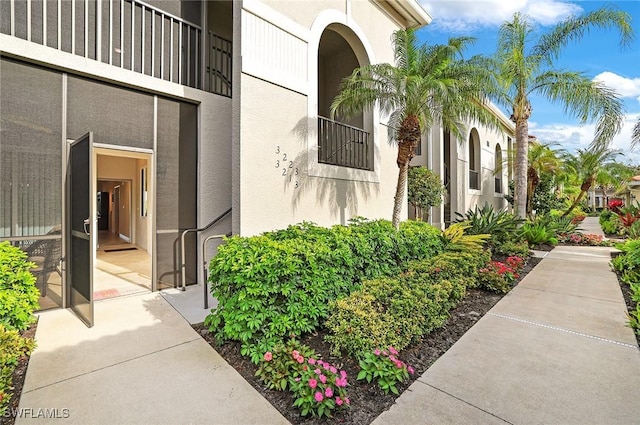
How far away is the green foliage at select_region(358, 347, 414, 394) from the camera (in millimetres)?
2619

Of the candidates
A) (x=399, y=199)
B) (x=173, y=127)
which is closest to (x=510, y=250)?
(x=399, y=199)

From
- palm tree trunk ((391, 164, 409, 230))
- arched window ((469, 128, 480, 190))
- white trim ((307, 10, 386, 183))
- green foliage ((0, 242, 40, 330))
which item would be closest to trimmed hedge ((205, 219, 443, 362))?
green foliage ((0, 242, 40, 330))

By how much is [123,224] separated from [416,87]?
12.8 meters

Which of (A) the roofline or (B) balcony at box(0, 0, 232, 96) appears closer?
(B) balcony at box(0, 0, 232, 96)

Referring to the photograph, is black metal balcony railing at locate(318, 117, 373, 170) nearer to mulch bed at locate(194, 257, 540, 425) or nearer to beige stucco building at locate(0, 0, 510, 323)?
beige stucco building at locate(0, 0, 510, 323)

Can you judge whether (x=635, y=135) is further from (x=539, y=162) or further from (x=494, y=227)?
(x=539, y=162)

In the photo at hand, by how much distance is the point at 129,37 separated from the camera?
201 inches

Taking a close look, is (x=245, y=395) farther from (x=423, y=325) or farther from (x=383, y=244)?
(x=383, y=244)

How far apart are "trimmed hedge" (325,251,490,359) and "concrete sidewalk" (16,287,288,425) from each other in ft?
3.41

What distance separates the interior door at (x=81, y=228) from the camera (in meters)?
3.86

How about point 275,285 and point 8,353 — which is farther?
point 275,285

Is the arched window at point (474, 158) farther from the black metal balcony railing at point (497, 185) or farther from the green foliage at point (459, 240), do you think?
the green foliage at point (459, 240)

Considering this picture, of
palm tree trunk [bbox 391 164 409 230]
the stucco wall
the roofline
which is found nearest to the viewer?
the stucco wall

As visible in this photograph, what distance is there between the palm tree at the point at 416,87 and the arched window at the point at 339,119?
0.82 m
